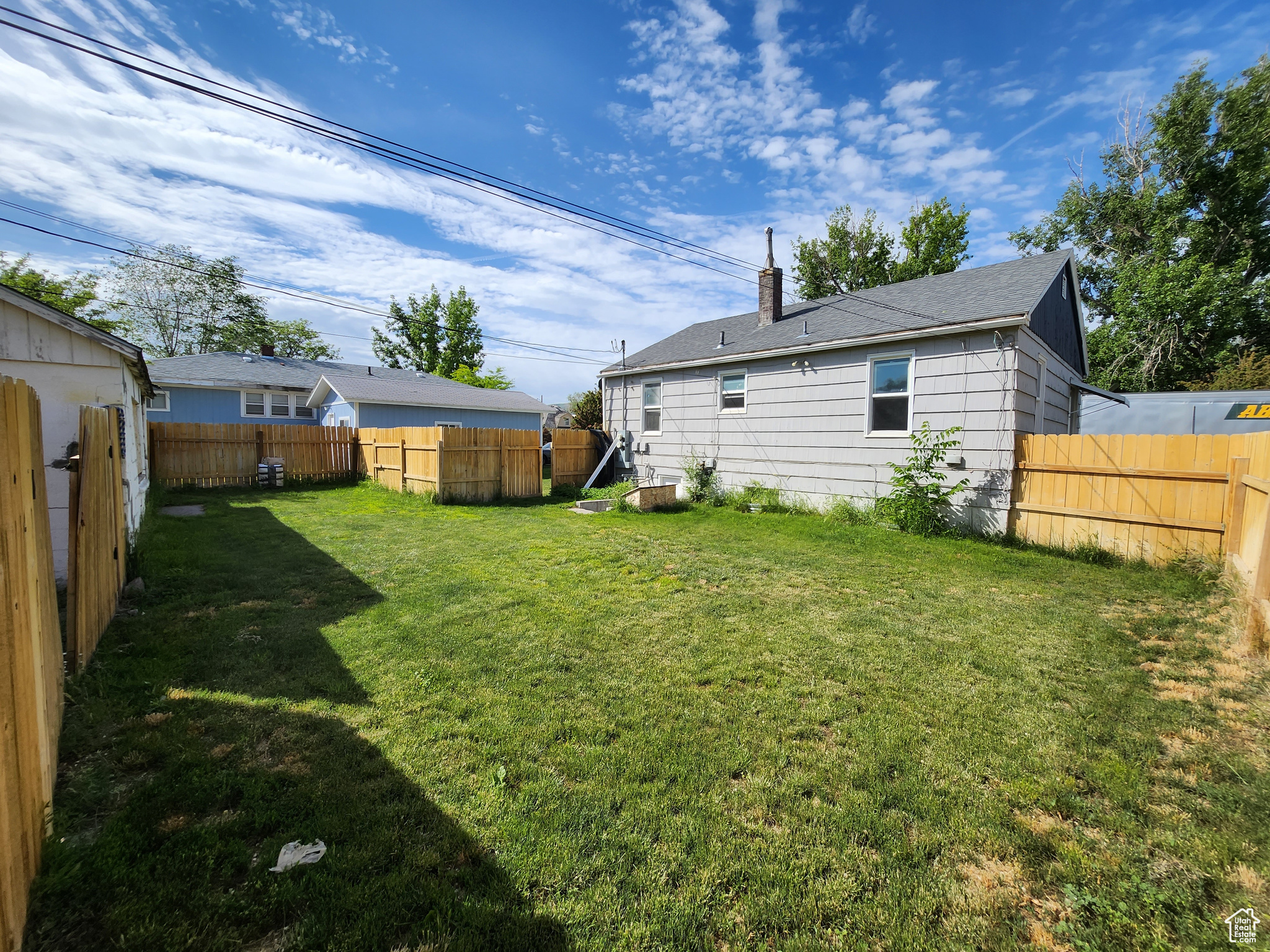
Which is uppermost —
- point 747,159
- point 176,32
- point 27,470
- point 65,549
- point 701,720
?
point 747,159

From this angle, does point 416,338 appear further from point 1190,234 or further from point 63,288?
point 1190,234

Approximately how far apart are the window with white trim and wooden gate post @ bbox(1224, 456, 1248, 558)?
1016 cm

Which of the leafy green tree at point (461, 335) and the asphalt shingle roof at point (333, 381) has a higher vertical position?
the leafy green tree at point (461, 335)

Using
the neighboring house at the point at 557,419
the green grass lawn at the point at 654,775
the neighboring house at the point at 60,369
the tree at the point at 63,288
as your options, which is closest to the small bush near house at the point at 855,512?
the green grass lawn at the point at 654,775

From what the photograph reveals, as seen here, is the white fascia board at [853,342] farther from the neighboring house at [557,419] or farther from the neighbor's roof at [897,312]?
the neighboring house at [557,419]

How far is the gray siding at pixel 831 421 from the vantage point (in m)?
8.05

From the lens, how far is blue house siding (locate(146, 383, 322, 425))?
1891 centimetres

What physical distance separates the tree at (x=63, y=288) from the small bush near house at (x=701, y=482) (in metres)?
29.8

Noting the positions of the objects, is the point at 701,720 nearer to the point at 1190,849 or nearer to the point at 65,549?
the point at 1190,849

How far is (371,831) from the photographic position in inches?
80.7

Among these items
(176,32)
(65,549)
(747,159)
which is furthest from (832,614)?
(747,159)

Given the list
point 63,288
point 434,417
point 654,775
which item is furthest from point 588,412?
point 63,288

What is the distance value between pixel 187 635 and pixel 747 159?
1369 centimetres

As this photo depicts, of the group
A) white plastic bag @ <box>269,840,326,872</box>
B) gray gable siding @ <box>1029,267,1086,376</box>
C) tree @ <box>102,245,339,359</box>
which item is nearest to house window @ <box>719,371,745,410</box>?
gray gable siding @ <box>1029,267,1086,376</box>
